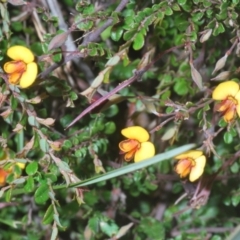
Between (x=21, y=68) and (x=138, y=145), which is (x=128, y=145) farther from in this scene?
(x=21, y=68)

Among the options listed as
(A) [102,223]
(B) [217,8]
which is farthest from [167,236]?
(B) [217,8]

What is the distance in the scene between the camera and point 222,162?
3.03 ft

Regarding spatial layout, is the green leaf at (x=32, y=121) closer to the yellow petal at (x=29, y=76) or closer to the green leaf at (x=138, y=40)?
the yellow petal at (x=29, y=76)

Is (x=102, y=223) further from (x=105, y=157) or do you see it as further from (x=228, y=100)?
(x=228, y=100)

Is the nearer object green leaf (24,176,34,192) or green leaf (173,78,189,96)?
green leaf (24,176,34,192)

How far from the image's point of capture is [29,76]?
2.37 ft

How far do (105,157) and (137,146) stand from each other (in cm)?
19

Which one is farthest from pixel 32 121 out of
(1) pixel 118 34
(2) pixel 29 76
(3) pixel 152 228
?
(3) pixel 152 228

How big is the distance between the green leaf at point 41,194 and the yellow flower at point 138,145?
112 mm

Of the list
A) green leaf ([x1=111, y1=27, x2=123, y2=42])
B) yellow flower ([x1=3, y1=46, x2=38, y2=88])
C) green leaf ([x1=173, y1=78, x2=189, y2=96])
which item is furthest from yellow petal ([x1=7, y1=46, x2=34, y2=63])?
green leaf ([x1=173, y1=78, x2=189, y2=96])

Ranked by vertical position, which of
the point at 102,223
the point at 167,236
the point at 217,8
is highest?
the point at 217,8

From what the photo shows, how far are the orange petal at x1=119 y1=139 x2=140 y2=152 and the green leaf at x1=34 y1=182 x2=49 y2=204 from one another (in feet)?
0.36

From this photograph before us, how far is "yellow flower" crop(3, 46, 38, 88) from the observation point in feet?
Result: 2.34

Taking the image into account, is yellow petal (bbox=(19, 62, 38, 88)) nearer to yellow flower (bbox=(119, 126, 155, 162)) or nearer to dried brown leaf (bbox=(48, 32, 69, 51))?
dried brown leaf (bbox=(48, 32, 69, 51))
